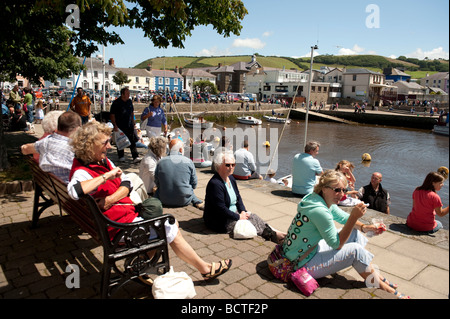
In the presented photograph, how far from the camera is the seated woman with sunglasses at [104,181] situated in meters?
2.96

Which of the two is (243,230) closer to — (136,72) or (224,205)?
(224,205)

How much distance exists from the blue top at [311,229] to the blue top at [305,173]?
366cm

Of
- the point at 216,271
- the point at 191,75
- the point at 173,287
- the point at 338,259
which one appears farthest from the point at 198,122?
the point at 191,75

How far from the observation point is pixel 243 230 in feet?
14.2

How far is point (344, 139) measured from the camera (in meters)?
39.3

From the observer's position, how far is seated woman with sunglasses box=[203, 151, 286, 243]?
4.39 metres

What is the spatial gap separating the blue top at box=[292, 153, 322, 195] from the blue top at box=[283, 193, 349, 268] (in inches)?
144

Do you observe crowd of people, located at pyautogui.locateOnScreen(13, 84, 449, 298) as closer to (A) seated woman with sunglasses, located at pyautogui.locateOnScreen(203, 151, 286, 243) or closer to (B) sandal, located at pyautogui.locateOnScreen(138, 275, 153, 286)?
(A) seated woman with sunglasses, located at pyautogui.locateOnScreen(203, 151, 286, 243)

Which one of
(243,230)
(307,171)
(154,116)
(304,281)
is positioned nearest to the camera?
(304,281)

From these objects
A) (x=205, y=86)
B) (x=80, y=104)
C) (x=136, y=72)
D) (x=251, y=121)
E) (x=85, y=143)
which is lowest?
(x=251, y=121)

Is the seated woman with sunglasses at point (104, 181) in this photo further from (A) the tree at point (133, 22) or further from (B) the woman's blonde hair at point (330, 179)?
(A) the tree at point (133, 22)

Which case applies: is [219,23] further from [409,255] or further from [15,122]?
[15,122]

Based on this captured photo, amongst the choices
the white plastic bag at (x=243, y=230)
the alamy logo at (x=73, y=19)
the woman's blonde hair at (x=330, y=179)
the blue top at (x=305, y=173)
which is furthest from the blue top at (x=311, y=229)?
the alamy logo at (x=73, y=19)

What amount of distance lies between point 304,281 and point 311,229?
495 mm
